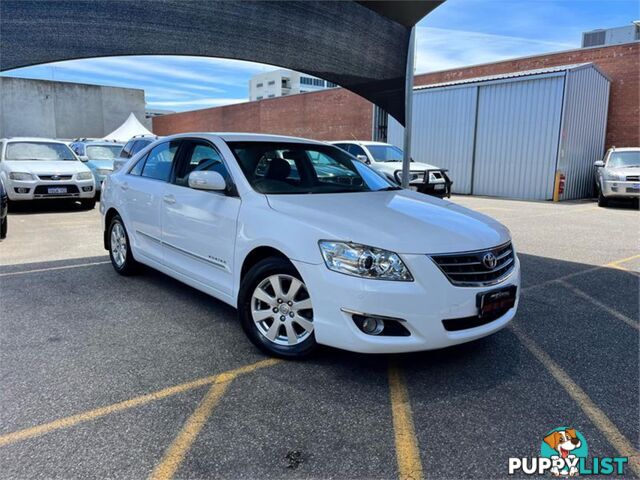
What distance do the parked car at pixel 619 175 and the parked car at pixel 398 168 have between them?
4497mm

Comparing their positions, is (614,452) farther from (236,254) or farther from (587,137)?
(587,137)

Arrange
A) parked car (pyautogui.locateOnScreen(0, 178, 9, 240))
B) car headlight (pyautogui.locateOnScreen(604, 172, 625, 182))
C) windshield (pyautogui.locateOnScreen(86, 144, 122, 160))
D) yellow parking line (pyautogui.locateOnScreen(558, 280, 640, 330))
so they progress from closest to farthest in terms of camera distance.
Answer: yellow parking line (pyautogui.locateOnScreen(558, 280, 640, 330)) → parked car (pyautogui.locateOnScreen(0, 178, 9, 240)) → car headlight (pyautogui.locateOnScreen(604, 172, 625, 182)) → windshield (pyautogui.locateOnScreen(86, 144, 122, 160))

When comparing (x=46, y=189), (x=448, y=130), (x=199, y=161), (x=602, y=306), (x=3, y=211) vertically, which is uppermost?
(x=448, y=130)

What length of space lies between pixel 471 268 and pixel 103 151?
14.5 m

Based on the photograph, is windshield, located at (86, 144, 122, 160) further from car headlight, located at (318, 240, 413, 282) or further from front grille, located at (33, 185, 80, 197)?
car headlight, located at (318, 240, 413, 282)

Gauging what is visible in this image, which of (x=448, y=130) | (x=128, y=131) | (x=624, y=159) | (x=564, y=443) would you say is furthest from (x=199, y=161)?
(x=128, y=131)

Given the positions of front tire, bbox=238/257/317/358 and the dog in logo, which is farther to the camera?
front tire, bbox=238/257/317/358

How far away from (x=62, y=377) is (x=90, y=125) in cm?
4106

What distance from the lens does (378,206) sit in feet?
12.3

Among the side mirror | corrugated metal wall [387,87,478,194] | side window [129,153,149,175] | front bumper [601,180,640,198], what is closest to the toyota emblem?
the side mirror

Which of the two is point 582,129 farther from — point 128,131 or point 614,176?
point 128,131

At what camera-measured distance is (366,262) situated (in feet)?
9.73

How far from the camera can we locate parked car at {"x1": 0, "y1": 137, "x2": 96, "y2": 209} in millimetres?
10438

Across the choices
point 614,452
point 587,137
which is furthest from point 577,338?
point 587,137
